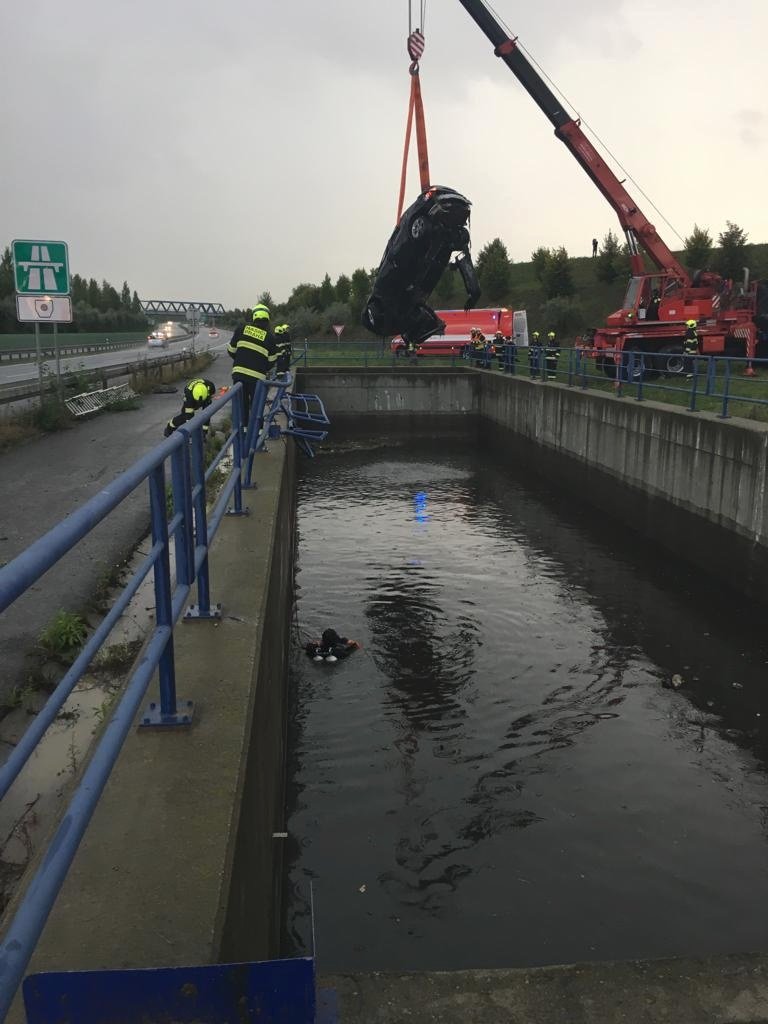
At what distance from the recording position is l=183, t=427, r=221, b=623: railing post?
4.12 m

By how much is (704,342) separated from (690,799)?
15332 mm

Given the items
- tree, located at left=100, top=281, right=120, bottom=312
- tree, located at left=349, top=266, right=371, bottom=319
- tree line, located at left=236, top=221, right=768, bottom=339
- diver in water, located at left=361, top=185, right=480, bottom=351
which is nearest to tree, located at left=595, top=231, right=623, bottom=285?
tree line, located at left=236, top=221, right=768, bottom=339

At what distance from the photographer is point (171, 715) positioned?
10.4 feet

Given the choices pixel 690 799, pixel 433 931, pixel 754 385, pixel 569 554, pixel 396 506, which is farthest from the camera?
pixel 754 385

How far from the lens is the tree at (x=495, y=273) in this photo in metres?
55.6

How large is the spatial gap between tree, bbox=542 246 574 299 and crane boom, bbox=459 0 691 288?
31010mm

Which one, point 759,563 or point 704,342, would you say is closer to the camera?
point 759,563

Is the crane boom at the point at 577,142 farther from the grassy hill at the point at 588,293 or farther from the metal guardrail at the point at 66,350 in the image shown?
the grassy hill at the point at 588,293

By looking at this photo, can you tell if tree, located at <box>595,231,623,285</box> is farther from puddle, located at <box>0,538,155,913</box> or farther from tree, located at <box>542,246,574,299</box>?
puddle, located at <box>0,538,155,913</box>

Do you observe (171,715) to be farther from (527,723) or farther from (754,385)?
(754,385)

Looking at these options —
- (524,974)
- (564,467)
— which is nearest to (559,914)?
(524,974)

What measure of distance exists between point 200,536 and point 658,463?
9779 mm

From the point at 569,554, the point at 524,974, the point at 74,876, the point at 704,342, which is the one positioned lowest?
the point at 569,554

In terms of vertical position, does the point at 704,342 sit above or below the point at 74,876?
above
